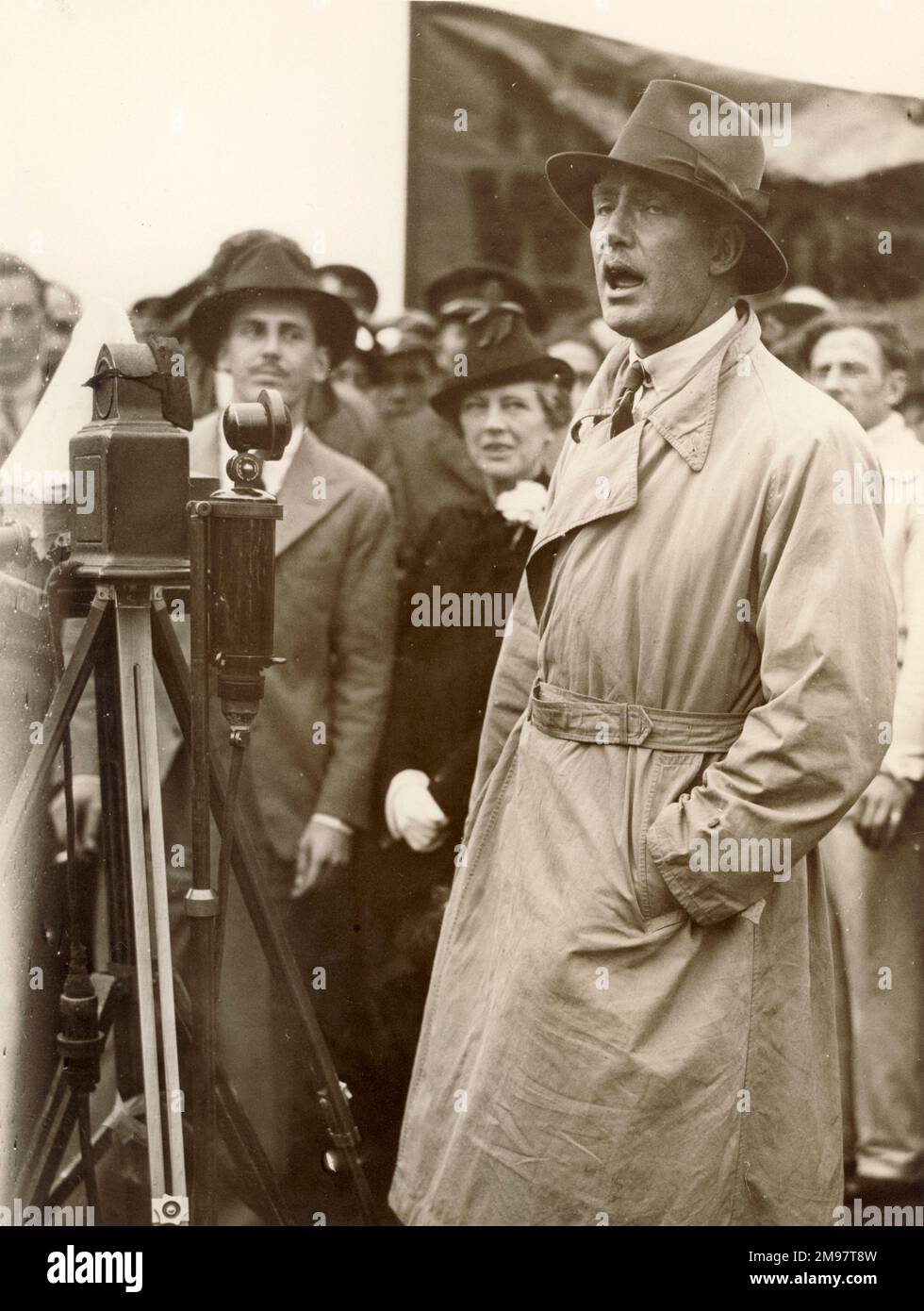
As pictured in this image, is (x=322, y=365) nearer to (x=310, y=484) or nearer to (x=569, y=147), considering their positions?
(x=310, y=484)

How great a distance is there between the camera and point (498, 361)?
303 cm

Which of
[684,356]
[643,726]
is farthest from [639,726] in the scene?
[684,356]

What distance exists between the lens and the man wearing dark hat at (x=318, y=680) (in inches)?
120

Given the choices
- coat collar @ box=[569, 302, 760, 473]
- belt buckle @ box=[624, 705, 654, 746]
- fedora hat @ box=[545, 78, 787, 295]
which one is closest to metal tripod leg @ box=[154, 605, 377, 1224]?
belt buckle @ box=[624, 705, 654, 746]

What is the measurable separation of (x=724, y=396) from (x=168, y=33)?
1503 millimetres

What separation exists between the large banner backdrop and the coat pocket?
1.11 meters

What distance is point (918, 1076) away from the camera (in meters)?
3.11

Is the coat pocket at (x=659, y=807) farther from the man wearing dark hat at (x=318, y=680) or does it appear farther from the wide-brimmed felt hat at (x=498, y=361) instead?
the wide-brimmed felt hat at (x=498, y=361)

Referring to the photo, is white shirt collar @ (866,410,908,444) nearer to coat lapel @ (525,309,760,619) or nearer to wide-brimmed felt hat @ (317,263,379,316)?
coat lapel @ (525,309,760,619)

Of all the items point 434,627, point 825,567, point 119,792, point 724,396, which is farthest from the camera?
point 434,627

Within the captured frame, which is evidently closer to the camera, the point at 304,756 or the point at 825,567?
the point at 825,567

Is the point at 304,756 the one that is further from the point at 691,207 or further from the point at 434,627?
the point at 691,207

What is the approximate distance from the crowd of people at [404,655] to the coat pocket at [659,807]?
0.62 metres

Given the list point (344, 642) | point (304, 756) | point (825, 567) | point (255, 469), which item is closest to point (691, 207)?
point (825, 567)
